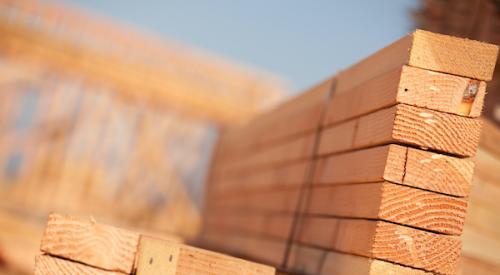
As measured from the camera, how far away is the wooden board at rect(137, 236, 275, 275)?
2662mm

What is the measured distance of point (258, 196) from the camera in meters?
5.46

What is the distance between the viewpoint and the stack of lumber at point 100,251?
2.65m

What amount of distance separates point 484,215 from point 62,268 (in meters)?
2.24

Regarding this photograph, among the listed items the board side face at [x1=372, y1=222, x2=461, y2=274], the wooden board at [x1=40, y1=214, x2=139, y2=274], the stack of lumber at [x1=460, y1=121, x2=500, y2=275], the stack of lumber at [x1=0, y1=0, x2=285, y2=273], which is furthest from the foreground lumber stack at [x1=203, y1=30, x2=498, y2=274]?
the stack of lumber at [x1=0, y1=0, x2=285, y2=273]

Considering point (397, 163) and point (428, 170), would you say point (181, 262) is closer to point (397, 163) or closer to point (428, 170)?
point (397, 163)

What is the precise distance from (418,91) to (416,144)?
203mm

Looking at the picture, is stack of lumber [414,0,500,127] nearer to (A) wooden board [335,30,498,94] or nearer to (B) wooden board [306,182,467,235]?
(A) wooden board [335,30,498,94]

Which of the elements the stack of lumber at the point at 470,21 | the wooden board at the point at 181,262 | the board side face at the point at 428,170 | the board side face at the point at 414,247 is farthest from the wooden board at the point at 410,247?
the stack of lumber at the point at 470,21

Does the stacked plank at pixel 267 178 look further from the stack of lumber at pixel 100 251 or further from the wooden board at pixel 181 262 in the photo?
the stack of lumber at pixel 100 251

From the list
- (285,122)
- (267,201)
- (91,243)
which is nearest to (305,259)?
(91,243)

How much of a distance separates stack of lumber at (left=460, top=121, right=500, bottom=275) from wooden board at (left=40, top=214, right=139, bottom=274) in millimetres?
1772

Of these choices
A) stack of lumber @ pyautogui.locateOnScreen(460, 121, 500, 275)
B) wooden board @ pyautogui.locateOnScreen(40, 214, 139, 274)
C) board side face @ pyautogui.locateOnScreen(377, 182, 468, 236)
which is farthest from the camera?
stack of lumber @ pyautogui.locateOnScreen(460, 121, 500, 275)

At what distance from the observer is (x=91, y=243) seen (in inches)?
105

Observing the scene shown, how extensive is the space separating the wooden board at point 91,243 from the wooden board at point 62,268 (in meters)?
0.02
